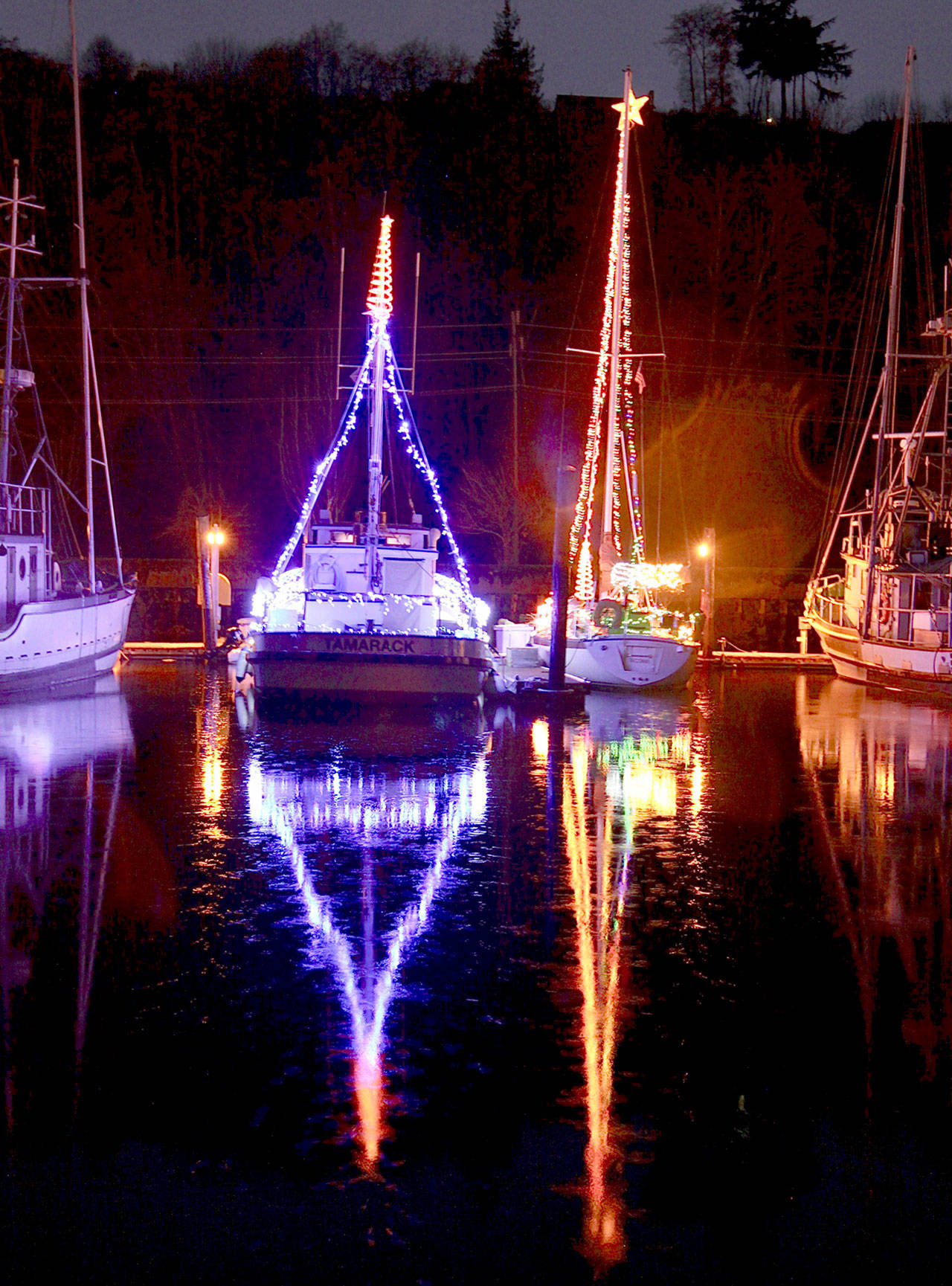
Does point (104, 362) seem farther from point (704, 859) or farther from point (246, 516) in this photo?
point (704, 859)

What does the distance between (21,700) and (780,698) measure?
A: 13.4m

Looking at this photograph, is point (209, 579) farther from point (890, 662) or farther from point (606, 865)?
point (606, 865)

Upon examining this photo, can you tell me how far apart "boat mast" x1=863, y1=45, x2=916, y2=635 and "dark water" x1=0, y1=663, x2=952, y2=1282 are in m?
17.0

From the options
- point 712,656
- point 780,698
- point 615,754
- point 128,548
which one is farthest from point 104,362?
point 615,754

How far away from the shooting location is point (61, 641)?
81.3ft

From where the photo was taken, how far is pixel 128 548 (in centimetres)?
4428

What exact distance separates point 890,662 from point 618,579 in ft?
18.8

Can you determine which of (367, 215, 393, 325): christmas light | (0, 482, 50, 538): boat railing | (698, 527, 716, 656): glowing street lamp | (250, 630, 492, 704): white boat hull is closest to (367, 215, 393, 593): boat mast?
(367, 215, 393, 325): christmas light

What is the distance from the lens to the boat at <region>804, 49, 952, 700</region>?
1078 inches

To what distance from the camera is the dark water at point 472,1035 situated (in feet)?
14.8

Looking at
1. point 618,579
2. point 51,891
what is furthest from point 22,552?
point 51,891

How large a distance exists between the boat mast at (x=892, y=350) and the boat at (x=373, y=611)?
28.3 feet

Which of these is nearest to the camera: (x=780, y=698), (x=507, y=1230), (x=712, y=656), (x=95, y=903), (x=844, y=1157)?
(x=507, y=1230)

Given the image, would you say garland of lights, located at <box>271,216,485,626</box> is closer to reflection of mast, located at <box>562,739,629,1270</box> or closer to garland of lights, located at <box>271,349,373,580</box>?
garland of lights, located at <box>271,349,373,580</box>
